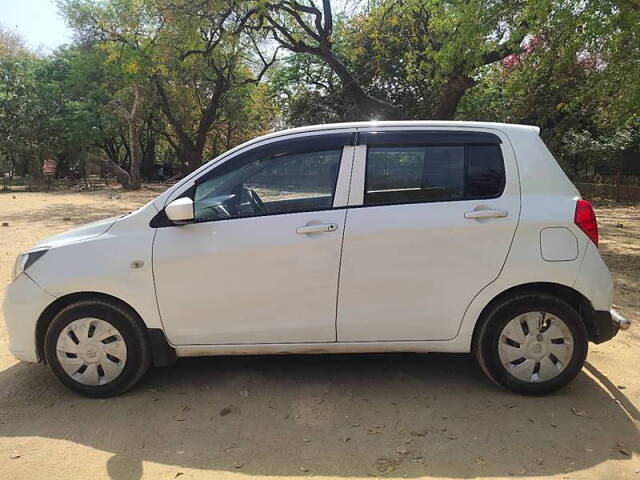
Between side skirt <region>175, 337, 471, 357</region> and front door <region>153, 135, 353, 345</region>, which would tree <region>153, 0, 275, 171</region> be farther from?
side skirt <region>175, 337, 471, 357</region>

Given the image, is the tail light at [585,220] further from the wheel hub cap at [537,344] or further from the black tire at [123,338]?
the black tire at [123,338]

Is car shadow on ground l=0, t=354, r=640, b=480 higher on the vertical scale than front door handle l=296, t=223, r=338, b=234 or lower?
lower

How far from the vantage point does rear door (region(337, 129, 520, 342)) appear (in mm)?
3621

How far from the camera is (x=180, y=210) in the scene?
357 centimetres

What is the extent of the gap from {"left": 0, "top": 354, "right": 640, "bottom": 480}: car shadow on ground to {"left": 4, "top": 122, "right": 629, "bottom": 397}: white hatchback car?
275 mm

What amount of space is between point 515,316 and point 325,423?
4.78ft

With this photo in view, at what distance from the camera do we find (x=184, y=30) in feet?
52.8

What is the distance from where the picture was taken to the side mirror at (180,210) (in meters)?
3.57

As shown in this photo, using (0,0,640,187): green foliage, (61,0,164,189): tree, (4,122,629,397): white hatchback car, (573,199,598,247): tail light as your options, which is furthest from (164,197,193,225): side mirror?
(61,0,164,189): tree

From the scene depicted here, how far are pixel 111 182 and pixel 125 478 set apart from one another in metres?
33.8

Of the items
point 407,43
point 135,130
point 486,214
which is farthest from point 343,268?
point 135,130

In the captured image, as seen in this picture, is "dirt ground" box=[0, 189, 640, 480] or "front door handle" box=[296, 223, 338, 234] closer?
"dirt ground" box=[0, 189, 640, 480]

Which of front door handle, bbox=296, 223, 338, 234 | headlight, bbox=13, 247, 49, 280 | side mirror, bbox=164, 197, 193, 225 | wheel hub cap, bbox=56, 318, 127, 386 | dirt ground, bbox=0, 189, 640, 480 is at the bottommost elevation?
dirt ground, bbox=0, 189, 640, 480

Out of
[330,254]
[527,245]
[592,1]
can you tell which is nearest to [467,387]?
[527,245]
